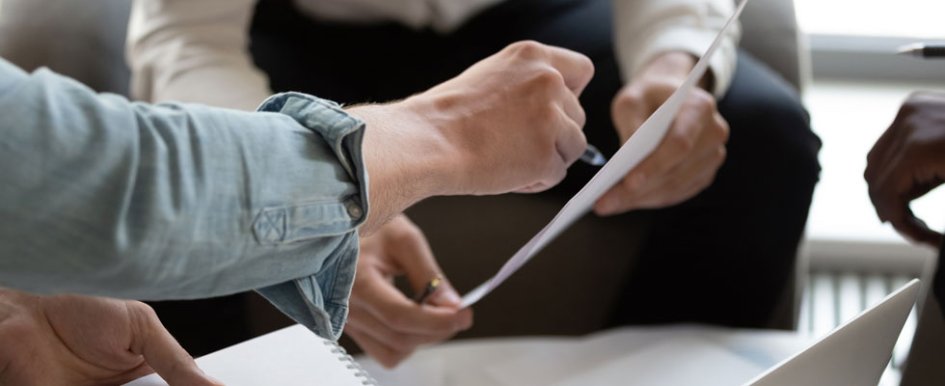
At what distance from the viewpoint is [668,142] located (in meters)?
0.75

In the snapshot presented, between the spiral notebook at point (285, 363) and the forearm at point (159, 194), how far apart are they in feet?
0.54

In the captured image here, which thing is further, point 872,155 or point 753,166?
point 753,166

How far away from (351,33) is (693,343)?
0.39 metres

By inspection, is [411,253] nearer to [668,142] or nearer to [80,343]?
[668,142]

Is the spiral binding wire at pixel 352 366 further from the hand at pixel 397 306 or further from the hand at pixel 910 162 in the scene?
the hand at pixel 910 162

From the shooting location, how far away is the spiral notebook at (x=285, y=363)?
553 mm

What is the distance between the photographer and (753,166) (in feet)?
2.65

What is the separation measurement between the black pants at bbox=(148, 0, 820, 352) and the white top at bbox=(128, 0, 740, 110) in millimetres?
13

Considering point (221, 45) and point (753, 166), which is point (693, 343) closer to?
point (753, 166)

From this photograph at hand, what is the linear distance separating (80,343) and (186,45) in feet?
1.38

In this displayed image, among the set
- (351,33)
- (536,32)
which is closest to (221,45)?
(351,33)

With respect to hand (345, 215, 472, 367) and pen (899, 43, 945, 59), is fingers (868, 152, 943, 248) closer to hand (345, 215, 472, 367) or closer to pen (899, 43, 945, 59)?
pen (899, 43, 945, 59)

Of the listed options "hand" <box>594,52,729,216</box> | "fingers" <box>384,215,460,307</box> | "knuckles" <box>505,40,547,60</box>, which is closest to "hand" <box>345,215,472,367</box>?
"fingers" <box>384,215,460,307</box>

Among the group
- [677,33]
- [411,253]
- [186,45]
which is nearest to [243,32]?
[186,45]
